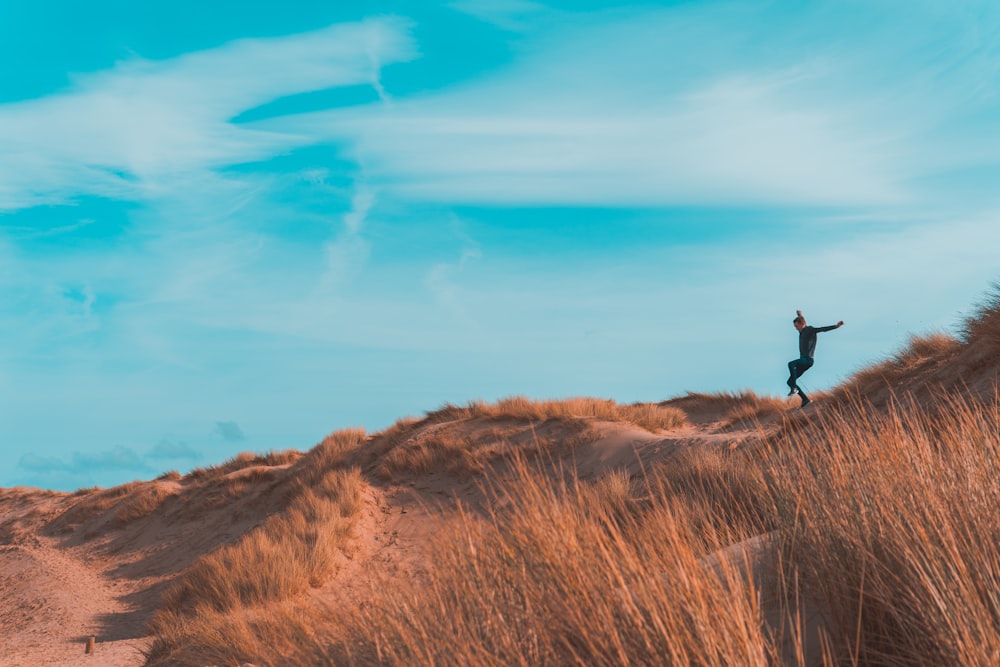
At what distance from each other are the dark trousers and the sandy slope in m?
2.04

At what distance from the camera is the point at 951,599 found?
3.32 metres

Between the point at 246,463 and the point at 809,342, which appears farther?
the point at 246,463

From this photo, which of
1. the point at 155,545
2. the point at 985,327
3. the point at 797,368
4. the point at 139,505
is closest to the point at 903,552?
the point at 985,327

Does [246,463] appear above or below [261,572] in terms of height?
above

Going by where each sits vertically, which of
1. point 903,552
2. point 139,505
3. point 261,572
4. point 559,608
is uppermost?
point 139,505

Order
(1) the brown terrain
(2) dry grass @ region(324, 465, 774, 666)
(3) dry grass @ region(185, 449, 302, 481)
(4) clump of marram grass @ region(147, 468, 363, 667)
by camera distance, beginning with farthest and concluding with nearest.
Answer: (3) dry grass @ region(185, 449, 302, 481), (4) clump of marram grass @ region(147, 468, 363, 667), (1) the brown terrain, (2) dry grass @ region(324, 465, 774, 666)

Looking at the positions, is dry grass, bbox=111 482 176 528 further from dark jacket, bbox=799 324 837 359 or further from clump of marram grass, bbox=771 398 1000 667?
clump of marram grass, bbox=771 398 1000 667

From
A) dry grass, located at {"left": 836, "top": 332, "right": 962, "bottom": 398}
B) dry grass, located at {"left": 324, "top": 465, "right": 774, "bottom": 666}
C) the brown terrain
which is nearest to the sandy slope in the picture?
the brown terrain

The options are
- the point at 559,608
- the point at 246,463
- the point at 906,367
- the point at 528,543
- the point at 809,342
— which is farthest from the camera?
the point at 246,463

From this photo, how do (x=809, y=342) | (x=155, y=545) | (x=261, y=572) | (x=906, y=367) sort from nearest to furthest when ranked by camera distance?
(x=261, y=572)
(x=906, y=367)
(x=809, y=342)
(x=155, y=545)

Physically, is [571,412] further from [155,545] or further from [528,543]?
[528,543]

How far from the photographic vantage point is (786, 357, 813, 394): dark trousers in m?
17.6

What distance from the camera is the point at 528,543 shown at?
4078 millimetres

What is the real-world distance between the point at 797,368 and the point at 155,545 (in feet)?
51.3
